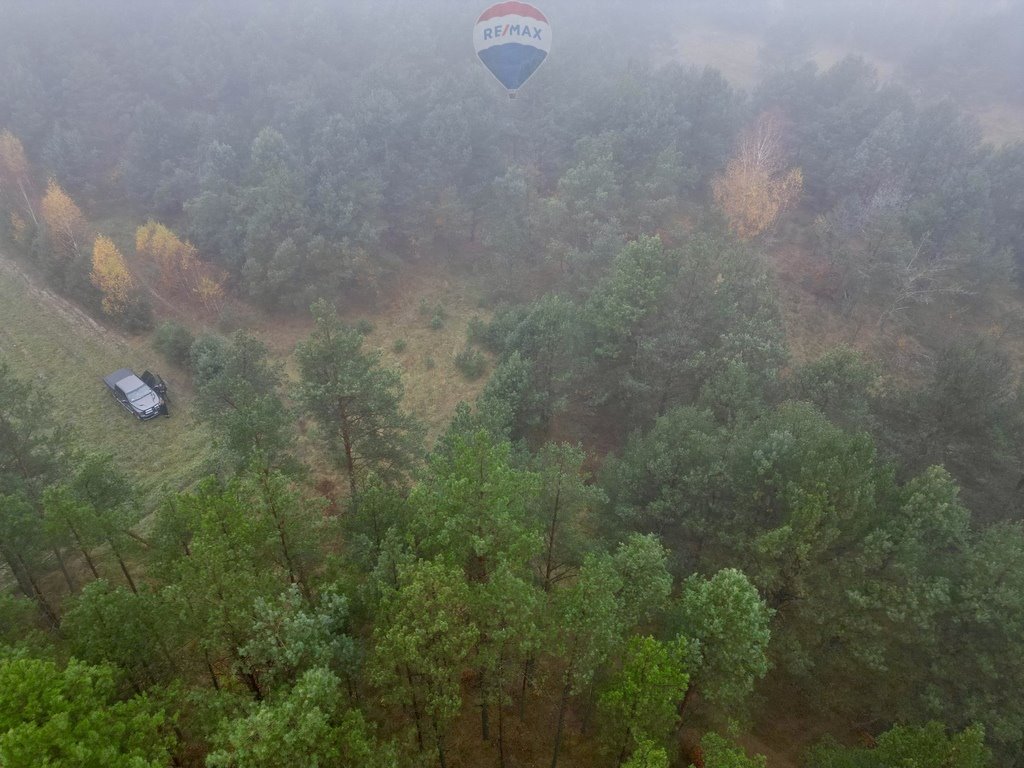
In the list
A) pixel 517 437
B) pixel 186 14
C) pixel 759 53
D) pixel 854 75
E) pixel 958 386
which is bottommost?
pixel 958 386

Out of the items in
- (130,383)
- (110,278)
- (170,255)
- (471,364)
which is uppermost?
(170,255)

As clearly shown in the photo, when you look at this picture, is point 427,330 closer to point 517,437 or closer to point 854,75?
point 517,437

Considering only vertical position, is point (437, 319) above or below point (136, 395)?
below

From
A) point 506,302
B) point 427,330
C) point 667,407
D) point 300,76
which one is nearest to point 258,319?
point 427,330

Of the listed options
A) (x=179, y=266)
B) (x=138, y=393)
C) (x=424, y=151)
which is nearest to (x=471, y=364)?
(x=138, y=393)

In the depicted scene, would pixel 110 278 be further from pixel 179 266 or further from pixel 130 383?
pixel 130 383

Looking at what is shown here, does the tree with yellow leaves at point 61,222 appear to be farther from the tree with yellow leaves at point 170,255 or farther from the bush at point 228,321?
the bush at point 228,321

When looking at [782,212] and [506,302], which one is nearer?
[506,302]
